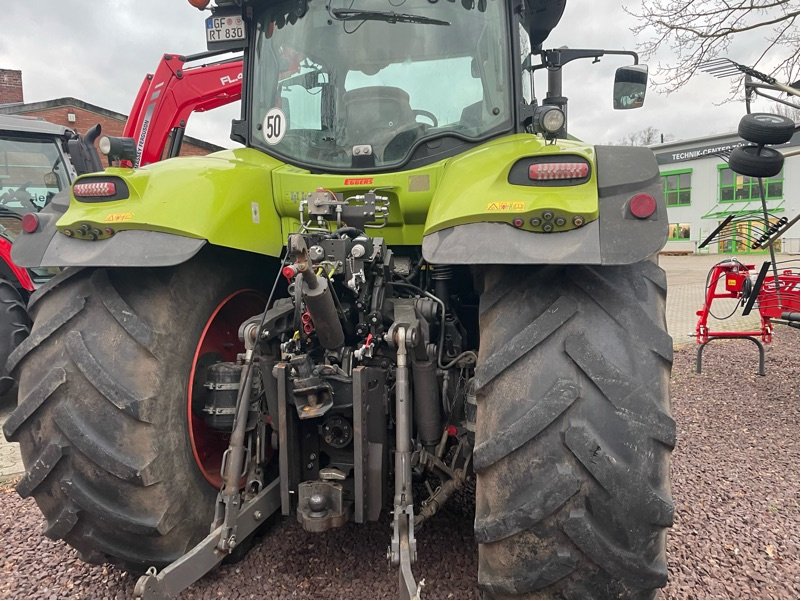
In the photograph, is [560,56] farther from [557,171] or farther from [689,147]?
[689,147]

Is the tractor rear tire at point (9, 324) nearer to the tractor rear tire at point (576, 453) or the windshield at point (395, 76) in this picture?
the windshield at point (395, 76)

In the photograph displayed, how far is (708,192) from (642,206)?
31.7 meters

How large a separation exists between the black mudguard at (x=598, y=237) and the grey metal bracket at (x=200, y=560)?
1167mm

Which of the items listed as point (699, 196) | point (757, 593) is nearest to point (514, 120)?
point (757, 593)

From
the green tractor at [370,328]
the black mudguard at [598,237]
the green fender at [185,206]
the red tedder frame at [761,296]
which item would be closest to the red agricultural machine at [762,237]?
the red tedder frame at [761,296]

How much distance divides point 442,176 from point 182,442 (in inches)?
58.6

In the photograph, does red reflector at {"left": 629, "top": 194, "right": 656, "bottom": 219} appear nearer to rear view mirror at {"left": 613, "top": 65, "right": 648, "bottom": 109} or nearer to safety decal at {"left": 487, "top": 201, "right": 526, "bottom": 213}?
safety decal at {"left": 487, "top": 201, "right": 526, "bottom": 213}

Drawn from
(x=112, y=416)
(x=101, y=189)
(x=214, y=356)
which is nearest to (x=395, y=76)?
(x=101, y=189)

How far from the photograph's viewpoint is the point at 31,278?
5.88 meters

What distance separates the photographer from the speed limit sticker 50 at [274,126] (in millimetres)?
2914

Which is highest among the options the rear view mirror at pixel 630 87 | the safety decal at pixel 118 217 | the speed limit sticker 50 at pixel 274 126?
the rear view mirror at pixel 630 87

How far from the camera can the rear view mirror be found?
3.23 meters

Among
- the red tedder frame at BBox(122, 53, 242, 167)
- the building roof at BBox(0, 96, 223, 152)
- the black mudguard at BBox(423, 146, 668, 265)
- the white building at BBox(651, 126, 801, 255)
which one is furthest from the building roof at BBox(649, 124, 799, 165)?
the black mudguard at BBox(423, 146, 668, 265)

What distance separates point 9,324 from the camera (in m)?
5.11
